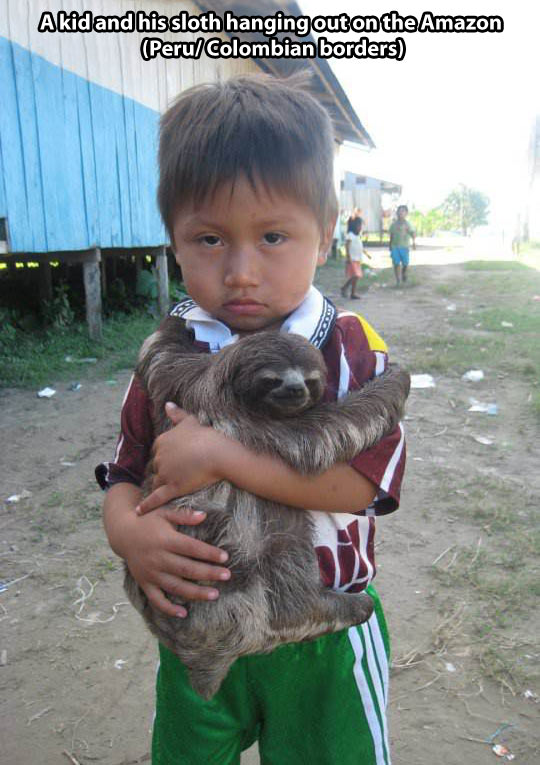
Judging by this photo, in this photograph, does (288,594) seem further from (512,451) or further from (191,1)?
(191,1)

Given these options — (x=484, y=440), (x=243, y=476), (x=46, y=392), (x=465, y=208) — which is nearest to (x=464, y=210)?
(x=465, y=208)

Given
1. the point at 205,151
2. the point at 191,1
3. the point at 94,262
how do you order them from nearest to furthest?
the point at 205,151, the point at 94,262, the point at 191,1

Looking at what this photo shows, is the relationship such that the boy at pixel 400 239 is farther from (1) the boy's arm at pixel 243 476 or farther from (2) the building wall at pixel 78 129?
(1) the boy's arm at pixel 243 476

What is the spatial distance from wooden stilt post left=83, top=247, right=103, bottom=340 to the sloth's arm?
8.05 m

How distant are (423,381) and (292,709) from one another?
6.27 meters

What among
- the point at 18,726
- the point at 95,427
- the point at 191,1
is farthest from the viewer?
the point at 191,1

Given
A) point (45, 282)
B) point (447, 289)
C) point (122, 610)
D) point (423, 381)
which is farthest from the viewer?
point (447, 289)

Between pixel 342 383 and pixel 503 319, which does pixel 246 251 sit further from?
pixel 503 319

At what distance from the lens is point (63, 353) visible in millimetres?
8523

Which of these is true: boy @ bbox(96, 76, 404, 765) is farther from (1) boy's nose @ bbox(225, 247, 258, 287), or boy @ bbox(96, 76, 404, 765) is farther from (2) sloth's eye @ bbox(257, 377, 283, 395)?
(2) sloth's eye @ bbox(257, 377, 283, 395)

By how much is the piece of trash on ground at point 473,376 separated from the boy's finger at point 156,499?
260 inches

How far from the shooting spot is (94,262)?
30.0 feet

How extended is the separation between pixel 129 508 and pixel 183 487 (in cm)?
23

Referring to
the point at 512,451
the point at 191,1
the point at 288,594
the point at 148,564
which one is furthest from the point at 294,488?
the point at 191,1
